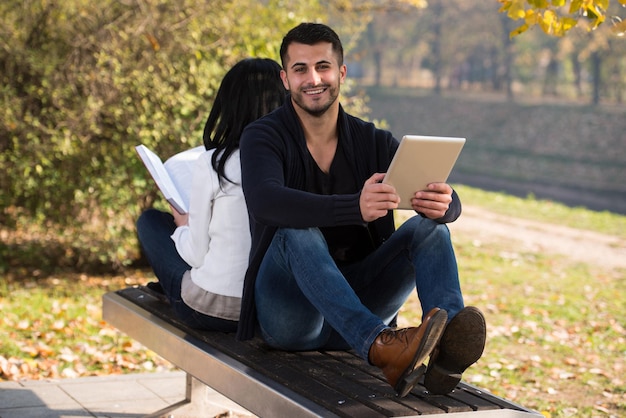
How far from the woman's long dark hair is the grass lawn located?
2171 millimetres

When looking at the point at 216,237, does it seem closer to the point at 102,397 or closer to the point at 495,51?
the point at 102,397

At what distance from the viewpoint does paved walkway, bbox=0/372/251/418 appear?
4.52 meters

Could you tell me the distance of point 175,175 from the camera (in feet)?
13.4

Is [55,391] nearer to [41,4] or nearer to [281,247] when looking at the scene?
[281,247]

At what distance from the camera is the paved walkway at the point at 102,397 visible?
452 cm

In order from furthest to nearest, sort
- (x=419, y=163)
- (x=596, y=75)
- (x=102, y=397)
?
(x=596, y=75) < (x=102, y=397) < (x=419, y=163)

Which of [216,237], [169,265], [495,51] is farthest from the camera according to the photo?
[495,51]

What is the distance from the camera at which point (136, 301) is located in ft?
13.5

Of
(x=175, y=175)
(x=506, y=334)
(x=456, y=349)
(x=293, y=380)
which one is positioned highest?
(x=175, y=175)

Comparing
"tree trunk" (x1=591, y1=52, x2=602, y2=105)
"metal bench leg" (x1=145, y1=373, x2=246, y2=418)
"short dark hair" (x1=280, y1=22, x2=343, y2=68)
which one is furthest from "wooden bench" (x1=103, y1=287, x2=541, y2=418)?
"tree trunk" (x1=591, y1=52, x2=602, y2=105)

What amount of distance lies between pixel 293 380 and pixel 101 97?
5.11 meters

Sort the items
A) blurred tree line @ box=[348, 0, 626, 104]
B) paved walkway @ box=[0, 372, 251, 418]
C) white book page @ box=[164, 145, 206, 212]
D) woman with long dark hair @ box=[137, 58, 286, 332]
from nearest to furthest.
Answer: woman with long dark hair @ box=[137, 58, 286, 332] < white book page @ box=[164, 145, 206, 212] < paved walkway @ box=[0, 372, 251, 418] < blurred tree line @ box=[348, 0, 626, 104]

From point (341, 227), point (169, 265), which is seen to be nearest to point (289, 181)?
point (341, 227)

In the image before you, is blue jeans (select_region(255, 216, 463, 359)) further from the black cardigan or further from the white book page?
the white book page
